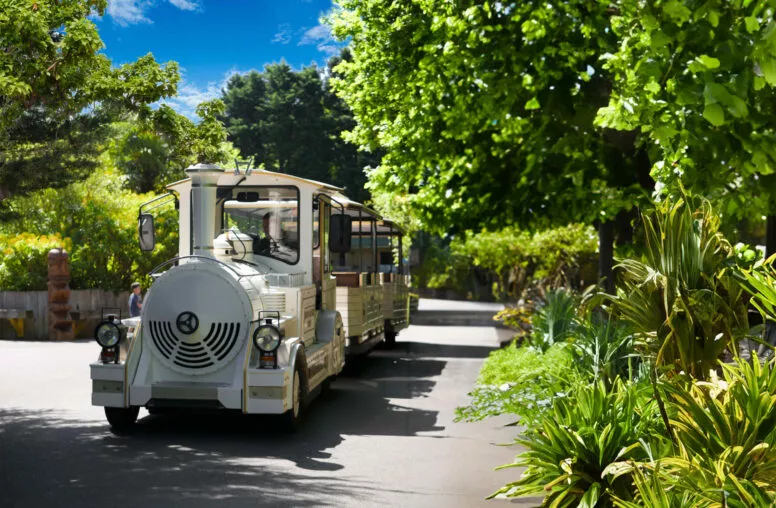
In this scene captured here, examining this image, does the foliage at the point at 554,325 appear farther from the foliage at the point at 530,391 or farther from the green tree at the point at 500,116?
the green tree at the point at 500,116

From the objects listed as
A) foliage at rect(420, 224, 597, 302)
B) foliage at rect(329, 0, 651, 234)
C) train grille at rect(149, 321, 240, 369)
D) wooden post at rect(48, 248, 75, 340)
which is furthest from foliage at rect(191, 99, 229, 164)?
foliage at rect(420, 224, 597, 302)

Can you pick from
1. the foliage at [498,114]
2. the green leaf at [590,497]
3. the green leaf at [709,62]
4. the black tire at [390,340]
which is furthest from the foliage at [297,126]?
the green leaf at [590,497]

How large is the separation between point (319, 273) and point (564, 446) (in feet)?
24.5

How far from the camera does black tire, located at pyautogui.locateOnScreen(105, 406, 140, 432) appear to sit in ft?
36.3

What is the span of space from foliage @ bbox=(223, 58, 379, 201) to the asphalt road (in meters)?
46.9

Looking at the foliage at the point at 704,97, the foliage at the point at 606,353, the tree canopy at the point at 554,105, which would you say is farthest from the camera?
the foliage at the point at 606,353

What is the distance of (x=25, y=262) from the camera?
2870cm

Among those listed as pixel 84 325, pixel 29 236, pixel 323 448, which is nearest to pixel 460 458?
pixel 323 448

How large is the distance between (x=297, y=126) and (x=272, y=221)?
5081 cm

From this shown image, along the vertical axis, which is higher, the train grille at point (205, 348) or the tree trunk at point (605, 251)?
the tree trunk at point (605, 251)

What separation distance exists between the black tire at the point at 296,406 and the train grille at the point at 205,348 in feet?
2.71

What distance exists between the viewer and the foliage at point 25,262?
28.2 meters

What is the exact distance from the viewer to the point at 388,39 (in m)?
21.3

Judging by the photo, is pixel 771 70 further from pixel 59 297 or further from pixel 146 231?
pixel 59 297
